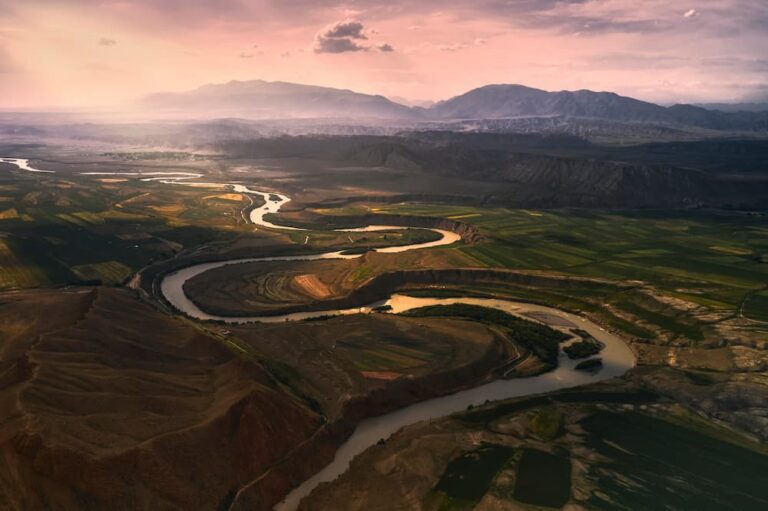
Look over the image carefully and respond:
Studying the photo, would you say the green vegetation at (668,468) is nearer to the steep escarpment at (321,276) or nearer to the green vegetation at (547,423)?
the green vegetation at (547,423)

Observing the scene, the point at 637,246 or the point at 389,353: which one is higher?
the point at 637,246

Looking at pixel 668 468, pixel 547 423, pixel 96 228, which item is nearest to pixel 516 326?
pixel 547 423

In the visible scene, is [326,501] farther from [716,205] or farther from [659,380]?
[716,205]

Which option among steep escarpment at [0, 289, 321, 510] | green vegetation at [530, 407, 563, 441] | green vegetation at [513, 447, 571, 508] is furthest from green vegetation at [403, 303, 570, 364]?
steep escarpment at [0, 289, 321, 510]

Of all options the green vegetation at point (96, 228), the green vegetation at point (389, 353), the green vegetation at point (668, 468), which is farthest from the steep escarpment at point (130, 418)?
the green vegetation at point (96, 228)

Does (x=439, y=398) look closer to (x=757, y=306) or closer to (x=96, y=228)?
(x=757, y=306)

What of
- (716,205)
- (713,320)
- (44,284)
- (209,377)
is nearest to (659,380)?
(713,320)

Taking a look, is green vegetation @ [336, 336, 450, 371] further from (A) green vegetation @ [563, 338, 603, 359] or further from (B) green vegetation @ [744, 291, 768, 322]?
(B) green vegetation @ [744, 291, 768, 322]
